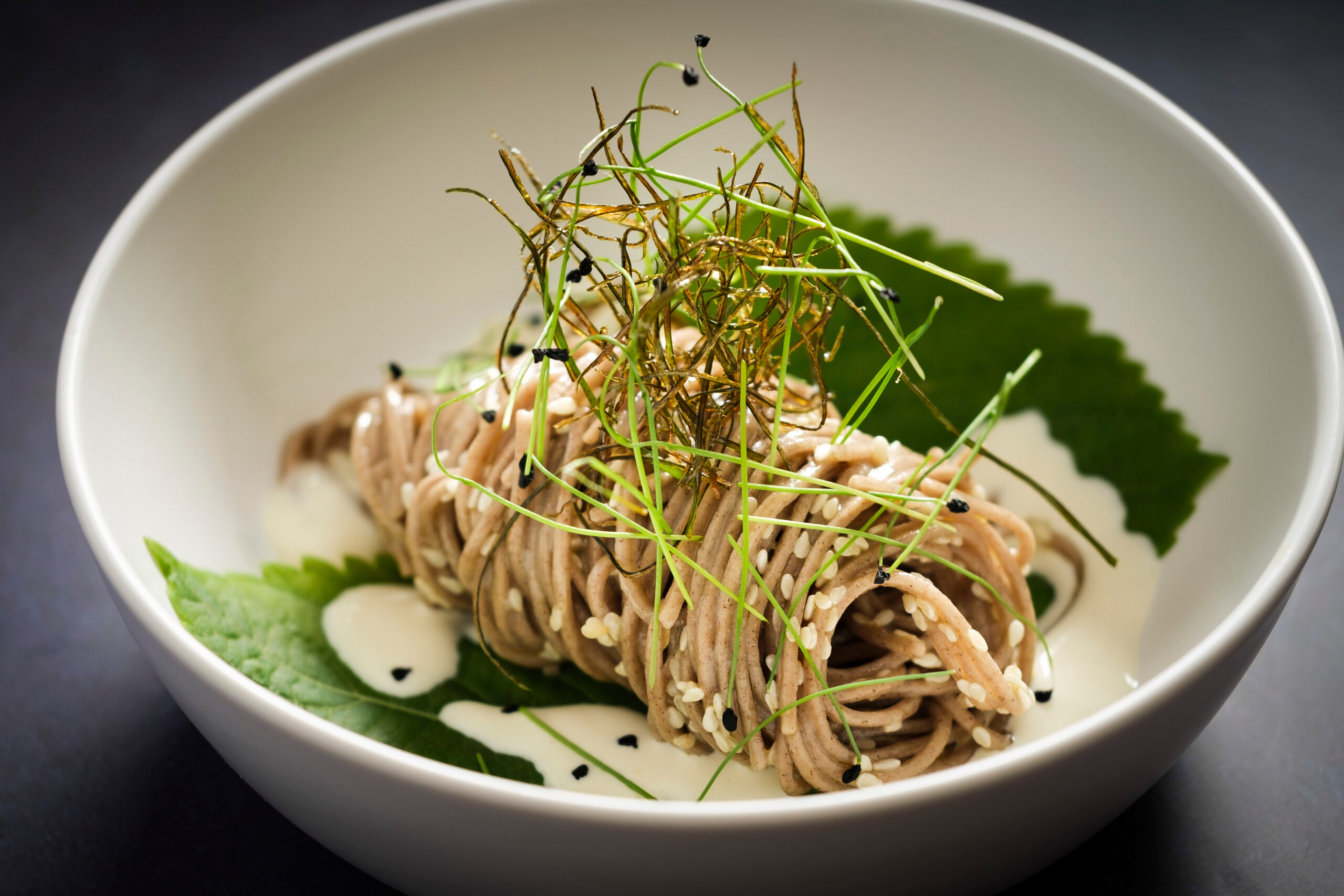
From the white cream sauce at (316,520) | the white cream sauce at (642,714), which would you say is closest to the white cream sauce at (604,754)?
the white cream sauce at (642,714)

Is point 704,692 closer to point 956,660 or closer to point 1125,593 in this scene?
point 956,660

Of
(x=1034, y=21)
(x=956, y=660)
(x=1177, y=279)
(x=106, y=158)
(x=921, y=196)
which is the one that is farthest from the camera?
(x=1034, y=21)

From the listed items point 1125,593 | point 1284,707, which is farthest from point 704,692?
point 1284,707

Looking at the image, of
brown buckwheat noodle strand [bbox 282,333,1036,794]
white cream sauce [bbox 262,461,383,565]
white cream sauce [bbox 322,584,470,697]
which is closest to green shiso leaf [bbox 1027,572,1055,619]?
brown buckwheat noodle strand [bbox 282,333,1036,794]

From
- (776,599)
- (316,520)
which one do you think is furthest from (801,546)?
(316,520)

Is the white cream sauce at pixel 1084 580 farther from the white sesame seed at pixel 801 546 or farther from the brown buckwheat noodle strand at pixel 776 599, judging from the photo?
the white sesame seed at pixel 801 546

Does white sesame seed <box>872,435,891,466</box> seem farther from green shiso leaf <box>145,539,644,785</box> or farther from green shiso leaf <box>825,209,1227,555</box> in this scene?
green shiso leaf <box>145,539,644,785</box>

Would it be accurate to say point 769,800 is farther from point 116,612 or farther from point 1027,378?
point 116,612
